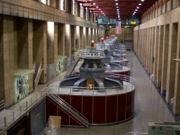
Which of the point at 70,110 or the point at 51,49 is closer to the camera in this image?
the point at 70,110

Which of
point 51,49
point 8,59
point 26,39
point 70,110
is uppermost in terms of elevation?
point 26,39

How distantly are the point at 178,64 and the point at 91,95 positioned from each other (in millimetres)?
6185

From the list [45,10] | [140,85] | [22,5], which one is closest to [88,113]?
[22,5]

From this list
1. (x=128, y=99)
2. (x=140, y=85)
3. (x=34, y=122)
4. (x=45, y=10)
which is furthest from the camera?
(x=140, y=85)

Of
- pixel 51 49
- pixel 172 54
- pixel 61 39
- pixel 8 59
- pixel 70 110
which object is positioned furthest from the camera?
pixel 61 39

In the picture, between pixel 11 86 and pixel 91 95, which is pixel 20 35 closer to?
pixel 11 86

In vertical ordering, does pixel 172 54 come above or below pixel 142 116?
above

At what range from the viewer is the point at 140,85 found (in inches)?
1165

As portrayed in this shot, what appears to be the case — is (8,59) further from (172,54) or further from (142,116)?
(172,54)

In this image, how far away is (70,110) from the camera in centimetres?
1722

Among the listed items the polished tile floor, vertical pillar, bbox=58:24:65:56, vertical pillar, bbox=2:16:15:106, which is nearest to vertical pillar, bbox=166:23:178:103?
the polished tile floor

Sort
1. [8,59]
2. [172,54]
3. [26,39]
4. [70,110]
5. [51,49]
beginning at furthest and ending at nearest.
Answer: [51,49]
[172,54]
[26,39]
[70,110]
[8,59]

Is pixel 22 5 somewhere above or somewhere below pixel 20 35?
above

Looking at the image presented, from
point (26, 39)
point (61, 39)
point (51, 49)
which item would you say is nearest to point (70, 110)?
point (26, 39)
